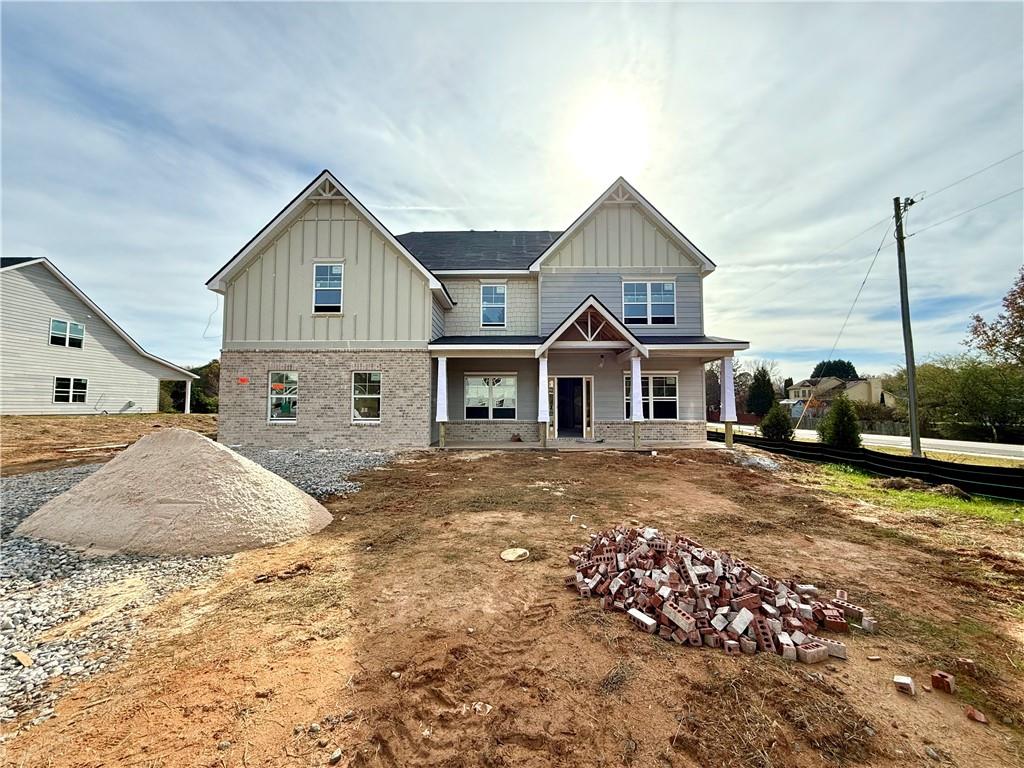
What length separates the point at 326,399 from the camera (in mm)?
13898

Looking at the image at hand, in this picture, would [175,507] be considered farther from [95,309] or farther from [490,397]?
[95,309]

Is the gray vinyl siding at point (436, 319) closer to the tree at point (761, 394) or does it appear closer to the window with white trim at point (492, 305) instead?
the window with white trim at point (492, 305)

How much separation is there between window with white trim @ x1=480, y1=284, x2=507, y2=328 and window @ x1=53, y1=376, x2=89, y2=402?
22.2m

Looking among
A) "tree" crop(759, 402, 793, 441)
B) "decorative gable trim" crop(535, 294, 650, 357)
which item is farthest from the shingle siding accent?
"tree" crop(759, 402, 793, 441)

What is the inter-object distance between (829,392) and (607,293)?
5563 cm

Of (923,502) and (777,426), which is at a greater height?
(777,426)

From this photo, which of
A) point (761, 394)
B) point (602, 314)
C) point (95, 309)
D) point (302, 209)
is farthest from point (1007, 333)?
point (95, 309)

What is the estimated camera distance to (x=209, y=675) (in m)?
2.78

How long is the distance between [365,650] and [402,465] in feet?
27.1

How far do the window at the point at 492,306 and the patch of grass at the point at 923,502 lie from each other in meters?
11.7

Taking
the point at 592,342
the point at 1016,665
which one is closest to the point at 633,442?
the point at 592,342

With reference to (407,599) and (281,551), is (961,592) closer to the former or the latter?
(407,599)

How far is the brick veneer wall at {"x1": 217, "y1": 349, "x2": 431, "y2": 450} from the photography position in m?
13.8

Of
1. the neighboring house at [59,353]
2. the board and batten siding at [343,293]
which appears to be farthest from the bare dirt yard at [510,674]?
the neighboring house at [59,353]
